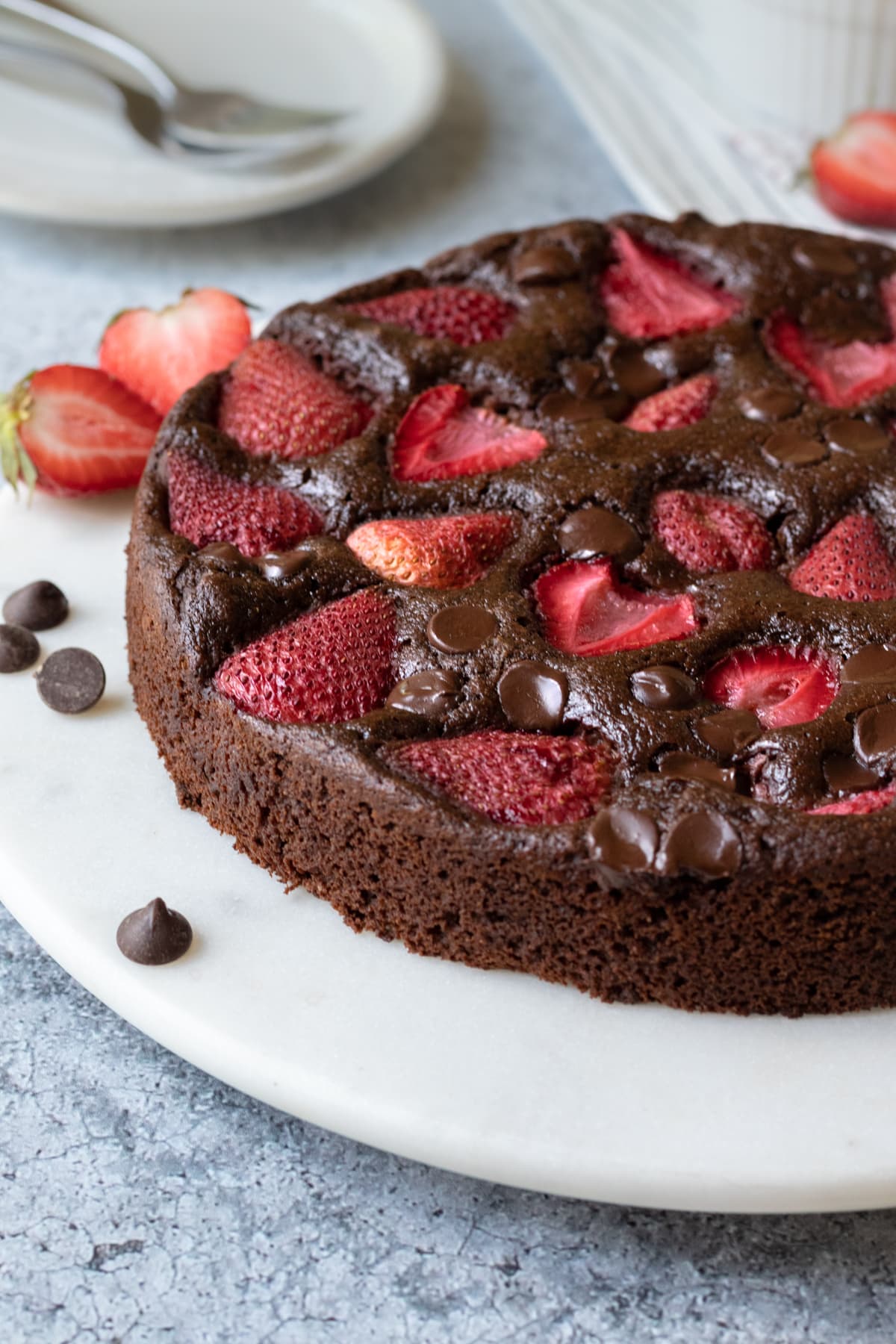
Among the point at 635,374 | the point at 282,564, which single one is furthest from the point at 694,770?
the point at 635,374

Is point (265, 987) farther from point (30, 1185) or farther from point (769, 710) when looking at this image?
point (769, 710)

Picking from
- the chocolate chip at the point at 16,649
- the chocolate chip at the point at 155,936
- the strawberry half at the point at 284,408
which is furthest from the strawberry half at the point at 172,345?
the chocolate chip at the point at 155,936

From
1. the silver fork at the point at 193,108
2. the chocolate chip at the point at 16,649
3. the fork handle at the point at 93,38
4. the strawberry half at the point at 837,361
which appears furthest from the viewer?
the fork handle at the point at 93,38

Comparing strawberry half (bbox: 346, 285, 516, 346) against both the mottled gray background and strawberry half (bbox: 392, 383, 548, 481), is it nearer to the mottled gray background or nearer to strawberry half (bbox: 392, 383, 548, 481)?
strawberry half (bbox: 392, 383, 548, 481)

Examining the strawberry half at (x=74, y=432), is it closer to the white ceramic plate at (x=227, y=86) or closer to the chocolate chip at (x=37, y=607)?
the chocolate chip at (x=37, y=607)

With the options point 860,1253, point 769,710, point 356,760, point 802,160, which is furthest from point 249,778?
point 802,160
